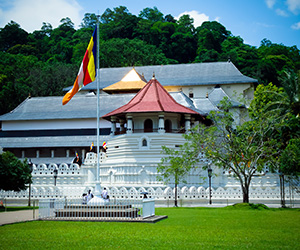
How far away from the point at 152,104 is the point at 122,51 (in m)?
49.5

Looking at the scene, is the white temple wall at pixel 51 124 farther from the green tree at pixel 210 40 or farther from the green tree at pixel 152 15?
the green tree at pixel 152 15

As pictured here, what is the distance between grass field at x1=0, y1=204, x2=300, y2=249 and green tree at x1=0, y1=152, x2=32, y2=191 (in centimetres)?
1094

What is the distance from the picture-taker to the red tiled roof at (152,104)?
1508 inches

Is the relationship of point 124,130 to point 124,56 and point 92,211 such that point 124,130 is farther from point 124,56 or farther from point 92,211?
point 124,56

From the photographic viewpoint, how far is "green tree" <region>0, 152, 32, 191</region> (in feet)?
90.7

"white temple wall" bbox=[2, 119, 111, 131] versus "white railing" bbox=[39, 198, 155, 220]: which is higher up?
"white temple wall" bbox=[2, 119, 111, 131]

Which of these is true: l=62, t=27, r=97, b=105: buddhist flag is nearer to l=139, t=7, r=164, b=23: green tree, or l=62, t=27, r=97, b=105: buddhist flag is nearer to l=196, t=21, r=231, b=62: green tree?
l=196, t=21, r=231, b=62: green tree

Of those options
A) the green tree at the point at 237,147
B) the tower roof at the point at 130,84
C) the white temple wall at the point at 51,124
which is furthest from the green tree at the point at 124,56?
the green tree at the point at 237,147

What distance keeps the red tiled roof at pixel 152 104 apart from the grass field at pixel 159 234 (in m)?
20.2

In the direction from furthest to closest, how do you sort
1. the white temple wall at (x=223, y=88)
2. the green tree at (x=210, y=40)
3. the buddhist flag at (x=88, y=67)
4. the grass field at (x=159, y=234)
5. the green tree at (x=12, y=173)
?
the green tree at (x=210, y=40)
the white temple wall at (x=223, y=88)
the green tree at (x=12, y=173)
the buddhist flag at (x=88, y=67)
the grass field at (x=159, y=234)

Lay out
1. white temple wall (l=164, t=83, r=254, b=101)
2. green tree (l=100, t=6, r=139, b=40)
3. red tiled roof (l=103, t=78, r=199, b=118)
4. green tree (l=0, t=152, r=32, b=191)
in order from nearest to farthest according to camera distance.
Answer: green tree (l=0, t=152, r=32, b=191), red tiled roof (l=103, t=78, r=199, b=118), white temple wall (l=164, t=83, r=254, b=101), green tree (l=100, t=6, r=139, b=40)

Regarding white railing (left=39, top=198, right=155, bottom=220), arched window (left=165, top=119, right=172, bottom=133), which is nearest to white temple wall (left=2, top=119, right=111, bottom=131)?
arched window (left=165, top=119, right=172, bottom=133)

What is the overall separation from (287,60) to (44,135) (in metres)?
47.8

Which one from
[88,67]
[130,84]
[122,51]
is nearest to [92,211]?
[88,67]
